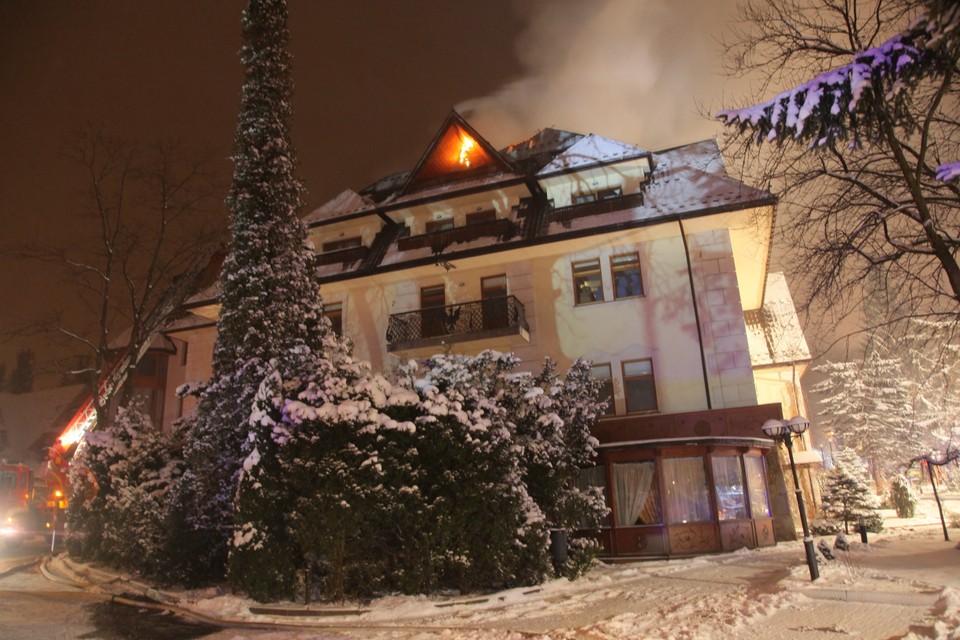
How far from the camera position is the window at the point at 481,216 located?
78.1ft

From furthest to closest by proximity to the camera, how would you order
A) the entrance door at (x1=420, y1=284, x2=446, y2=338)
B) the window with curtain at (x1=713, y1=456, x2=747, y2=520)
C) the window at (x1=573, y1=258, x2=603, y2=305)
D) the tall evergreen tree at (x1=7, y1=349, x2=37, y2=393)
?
the tall evergreen tree at (x1=7, y1=349, x2=37, y2=393)
the entrance door at (x1=420, y1=284, x2=446, y2=338)
the window at (x1=573, y1=258, x2=603, y2=305)
the window with curtain at (x1=713, y1=456, x2=747, y2=520)

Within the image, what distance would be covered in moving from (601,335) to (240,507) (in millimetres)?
12548

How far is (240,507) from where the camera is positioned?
39.2 feet

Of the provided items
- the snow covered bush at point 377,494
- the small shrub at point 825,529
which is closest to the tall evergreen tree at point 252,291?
the snow covered bush at point 377,494

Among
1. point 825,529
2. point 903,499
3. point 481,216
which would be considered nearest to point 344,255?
point 481,216

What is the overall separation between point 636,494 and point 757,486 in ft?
12.5

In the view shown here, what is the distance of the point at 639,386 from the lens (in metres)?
19.8

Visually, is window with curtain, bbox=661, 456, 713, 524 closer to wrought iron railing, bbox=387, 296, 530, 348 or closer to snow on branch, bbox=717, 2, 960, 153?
wrought iron railing, bbox=387, 296, 530, 348

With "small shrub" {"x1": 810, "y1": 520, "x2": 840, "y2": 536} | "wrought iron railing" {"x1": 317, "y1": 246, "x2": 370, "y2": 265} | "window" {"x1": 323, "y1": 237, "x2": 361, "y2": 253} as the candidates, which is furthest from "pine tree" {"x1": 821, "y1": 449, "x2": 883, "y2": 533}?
"window" {"x1": 323, "y1": 237, "x2": 361, "y2": 253}

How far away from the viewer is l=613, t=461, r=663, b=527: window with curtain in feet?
57.0

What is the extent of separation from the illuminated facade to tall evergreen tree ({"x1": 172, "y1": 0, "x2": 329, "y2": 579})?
6.60 m

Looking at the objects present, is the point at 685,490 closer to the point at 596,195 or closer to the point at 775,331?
the point at 596,195

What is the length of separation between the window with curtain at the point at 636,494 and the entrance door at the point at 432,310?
7.85 metres

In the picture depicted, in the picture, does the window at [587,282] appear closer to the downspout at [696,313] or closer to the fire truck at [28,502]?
the downspout at [696,313]
